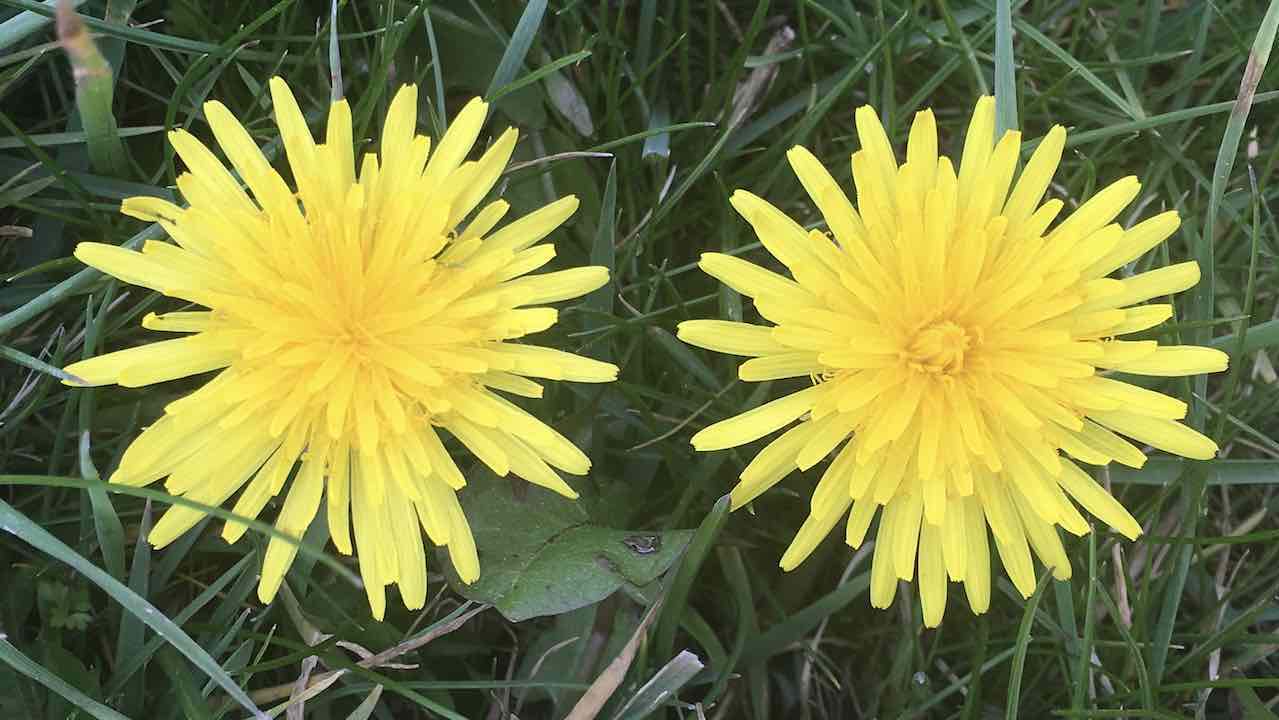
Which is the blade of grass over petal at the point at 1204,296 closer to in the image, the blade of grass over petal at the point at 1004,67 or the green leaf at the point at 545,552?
the blade of grass over petal at the point at 1004,67

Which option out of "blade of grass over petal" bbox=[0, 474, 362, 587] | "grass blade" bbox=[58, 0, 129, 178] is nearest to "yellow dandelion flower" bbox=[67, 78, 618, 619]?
"blade of grass over petal" bbox=[0, 474, 362, 587]

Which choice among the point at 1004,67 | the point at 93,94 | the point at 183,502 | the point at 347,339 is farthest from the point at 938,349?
the point at 93,94

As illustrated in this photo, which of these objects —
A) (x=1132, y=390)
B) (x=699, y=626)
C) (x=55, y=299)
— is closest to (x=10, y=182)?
(x=55, y=299)

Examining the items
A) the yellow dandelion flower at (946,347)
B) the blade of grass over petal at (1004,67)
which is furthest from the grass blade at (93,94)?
the blade of grass over petal at (1004,67)

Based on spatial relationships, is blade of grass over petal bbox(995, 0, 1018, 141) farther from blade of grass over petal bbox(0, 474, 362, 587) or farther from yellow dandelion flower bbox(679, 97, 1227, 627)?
blade of grass over petal bbox(0, 474, 362, 587)

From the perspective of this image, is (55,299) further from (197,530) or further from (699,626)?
(699,626)

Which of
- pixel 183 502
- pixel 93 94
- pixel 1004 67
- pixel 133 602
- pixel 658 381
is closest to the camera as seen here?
pixel 183 502

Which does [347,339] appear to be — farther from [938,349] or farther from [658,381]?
[938,349]
